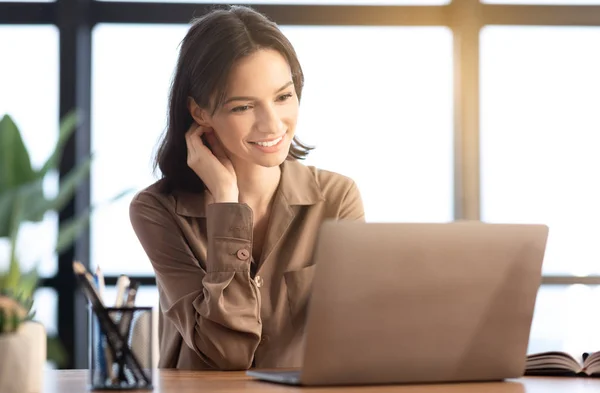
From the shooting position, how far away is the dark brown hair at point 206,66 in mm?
1874

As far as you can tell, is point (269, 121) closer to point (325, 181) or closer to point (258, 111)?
point (258, 111)

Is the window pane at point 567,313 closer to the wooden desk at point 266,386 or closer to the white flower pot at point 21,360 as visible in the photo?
the wooden desk at point 266,386

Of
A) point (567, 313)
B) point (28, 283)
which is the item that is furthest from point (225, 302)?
point (567, 313)

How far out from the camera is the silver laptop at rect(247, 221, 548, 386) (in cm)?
106

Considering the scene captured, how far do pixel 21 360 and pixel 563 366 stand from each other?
873 millimetres

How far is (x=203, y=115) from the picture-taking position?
198 cm

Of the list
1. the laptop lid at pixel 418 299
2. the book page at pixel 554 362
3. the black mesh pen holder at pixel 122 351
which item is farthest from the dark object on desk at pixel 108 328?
the book page at pixel 554 362

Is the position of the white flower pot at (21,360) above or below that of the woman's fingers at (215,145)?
below

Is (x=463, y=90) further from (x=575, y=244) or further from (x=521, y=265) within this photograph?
(x=521, y=265)

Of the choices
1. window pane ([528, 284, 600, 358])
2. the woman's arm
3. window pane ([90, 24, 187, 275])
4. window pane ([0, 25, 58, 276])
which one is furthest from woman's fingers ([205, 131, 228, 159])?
window pane ([528, 284, 600, 358])

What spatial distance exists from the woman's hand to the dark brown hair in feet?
0.16

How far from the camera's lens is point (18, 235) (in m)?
0.79

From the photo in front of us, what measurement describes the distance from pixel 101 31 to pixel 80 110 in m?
0.37

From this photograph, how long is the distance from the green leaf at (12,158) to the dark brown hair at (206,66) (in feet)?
3.15
